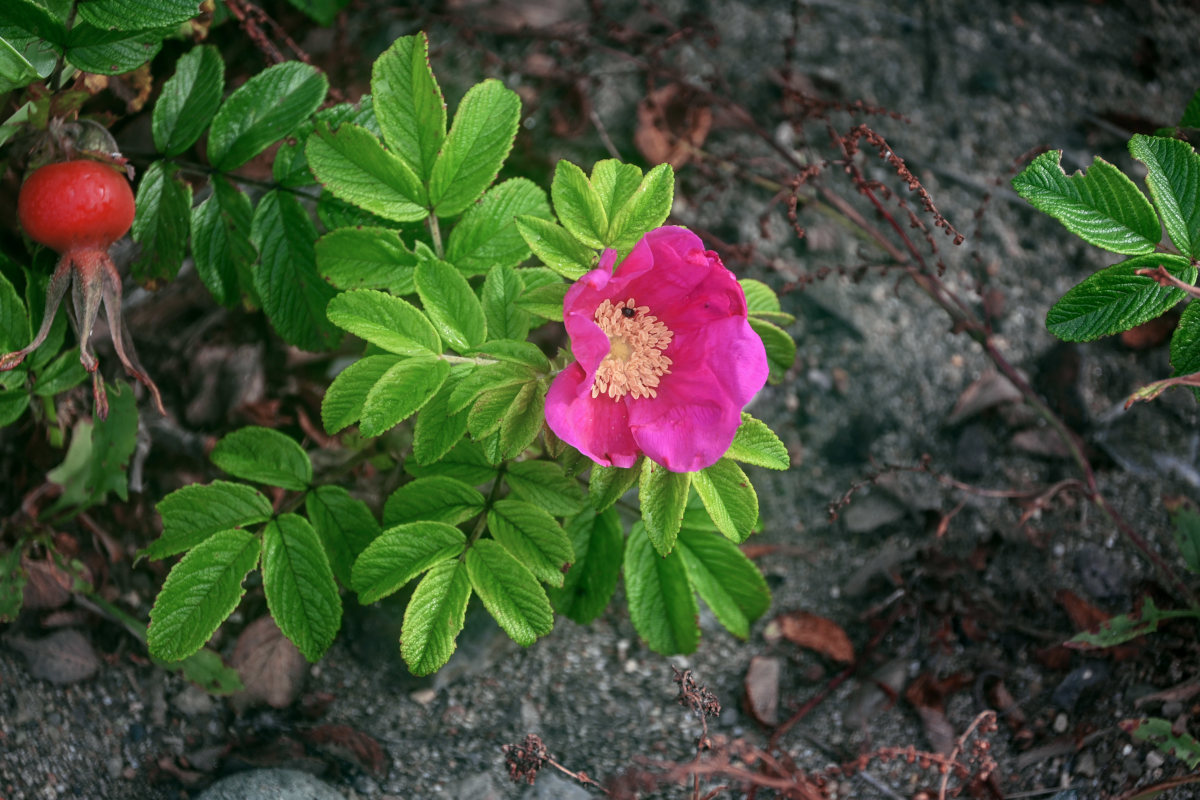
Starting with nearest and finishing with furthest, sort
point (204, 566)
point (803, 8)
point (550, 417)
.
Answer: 1. point (550, 417)
2. point (204, 566)
3. point (803, 8)

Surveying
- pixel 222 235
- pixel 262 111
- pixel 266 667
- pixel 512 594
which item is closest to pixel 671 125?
pixel 262 111

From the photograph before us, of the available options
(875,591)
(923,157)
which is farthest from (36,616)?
(923,157)

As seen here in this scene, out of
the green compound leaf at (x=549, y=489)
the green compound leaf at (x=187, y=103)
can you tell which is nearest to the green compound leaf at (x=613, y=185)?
the green compound leaf at (x=549, y=489)

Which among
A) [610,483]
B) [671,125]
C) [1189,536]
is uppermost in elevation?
[610,483]

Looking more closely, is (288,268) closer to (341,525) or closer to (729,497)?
→ (341,525)

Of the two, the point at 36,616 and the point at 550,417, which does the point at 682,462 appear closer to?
the point at 550,417

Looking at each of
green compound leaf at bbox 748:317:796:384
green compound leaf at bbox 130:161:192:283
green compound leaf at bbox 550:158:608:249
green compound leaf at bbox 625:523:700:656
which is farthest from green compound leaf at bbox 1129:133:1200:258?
green compound leaf at bbox 130:161:192:283

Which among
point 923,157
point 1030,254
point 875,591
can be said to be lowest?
point 875,591
